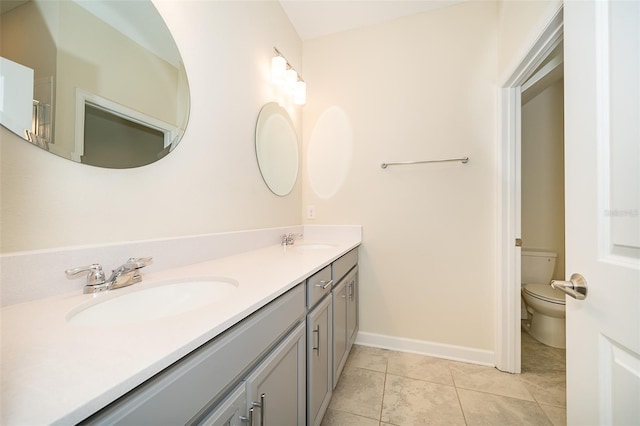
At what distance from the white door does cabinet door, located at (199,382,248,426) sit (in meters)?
0.87

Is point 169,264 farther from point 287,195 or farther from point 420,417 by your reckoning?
point 420,417

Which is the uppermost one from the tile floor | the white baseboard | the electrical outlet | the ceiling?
the ceiling

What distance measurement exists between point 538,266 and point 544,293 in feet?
1.49

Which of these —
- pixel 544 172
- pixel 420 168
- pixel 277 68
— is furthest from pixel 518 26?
pixel 544 172

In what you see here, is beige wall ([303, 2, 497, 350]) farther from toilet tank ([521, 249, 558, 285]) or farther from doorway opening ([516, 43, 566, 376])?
toilet tank ([521, 249, 558, 285])

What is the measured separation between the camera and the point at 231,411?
0.54 m

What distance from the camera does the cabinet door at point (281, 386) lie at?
64cm

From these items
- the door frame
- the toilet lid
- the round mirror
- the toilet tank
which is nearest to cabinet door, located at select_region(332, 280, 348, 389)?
the round mirror

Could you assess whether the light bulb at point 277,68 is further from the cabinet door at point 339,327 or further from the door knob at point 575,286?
the door knob at point 575,286

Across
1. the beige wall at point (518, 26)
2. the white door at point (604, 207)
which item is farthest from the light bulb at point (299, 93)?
the white door at point (604, 207)

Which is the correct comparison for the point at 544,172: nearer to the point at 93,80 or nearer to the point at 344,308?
the point at 344,308

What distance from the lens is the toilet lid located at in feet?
5.77

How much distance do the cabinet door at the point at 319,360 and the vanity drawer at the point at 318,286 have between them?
4cm

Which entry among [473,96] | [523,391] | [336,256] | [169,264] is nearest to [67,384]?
[169,264]
